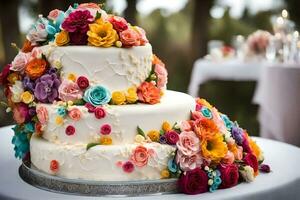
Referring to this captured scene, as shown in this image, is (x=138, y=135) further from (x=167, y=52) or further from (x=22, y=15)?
(x=167, y=52)

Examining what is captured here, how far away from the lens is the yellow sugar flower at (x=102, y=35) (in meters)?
3.07

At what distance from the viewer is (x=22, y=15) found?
9984mm

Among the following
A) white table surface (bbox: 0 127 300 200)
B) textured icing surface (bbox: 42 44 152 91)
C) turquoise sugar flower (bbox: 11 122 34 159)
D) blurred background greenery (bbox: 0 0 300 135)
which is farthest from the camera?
blurred background greenery (bbox: 0 0 300 135)

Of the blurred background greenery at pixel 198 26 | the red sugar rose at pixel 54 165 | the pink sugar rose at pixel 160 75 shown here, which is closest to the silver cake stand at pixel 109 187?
the red sugar rose at pixel 54 165

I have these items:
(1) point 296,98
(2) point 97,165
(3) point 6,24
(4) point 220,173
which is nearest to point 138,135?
(2) point 97,165

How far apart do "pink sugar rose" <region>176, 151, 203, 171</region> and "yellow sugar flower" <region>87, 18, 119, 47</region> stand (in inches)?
26.0

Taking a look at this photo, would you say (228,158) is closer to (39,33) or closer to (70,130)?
(70,130)

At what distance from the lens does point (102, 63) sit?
10.1ft

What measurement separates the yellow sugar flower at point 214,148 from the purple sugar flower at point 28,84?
933 millimetres

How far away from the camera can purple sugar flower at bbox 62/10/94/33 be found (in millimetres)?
3113

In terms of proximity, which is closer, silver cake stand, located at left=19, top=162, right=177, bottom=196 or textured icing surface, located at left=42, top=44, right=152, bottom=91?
silver cake stand, located at left=19, top=162, right=177, bottom=196

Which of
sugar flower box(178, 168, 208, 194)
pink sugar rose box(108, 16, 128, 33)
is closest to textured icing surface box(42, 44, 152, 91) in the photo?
pink sugar rose box(108, 16, 128, 33)

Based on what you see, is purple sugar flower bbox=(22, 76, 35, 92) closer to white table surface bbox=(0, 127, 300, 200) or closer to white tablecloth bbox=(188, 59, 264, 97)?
white table surface bbox=(0, 127, 300, 200)

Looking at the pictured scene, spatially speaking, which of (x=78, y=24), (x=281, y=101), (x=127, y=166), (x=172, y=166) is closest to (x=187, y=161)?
(x=172, y=166)
